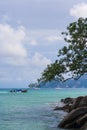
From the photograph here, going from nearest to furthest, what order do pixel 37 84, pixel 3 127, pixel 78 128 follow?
pixel 78 128 → pixel 3 127 → pixel 37 84

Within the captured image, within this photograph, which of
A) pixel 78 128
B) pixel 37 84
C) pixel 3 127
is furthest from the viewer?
pixel 37 84

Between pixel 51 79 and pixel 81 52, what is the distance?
180 inches

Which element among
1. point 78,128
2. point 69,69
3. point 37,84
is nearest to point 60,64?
point 69,69

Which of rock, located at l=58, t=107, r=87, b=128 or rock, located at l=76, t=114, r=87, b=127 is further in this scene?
rock, located at l=58, t=107, r=87, b=128

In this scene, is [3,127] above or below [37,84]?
below

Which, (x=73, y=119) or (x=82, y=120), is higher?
(x=73, y=119)

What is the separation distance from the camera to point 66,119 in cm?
3972

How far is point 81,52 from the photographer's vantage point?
137ft

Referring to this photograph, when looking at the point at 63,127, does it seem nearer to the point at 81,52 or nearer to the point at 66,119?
the point at 66,119

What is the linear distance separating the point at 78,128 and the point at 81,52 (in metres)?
7.91

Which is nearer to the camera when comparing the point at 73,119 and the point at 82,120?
the point at 82,120

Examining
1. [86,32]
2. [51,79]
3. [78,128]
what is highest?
[86,32]

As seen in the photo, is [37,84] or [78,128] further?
[37,84]

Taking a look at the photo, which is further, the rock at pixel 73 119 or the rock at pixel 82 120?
the rock at pixel 73 119
